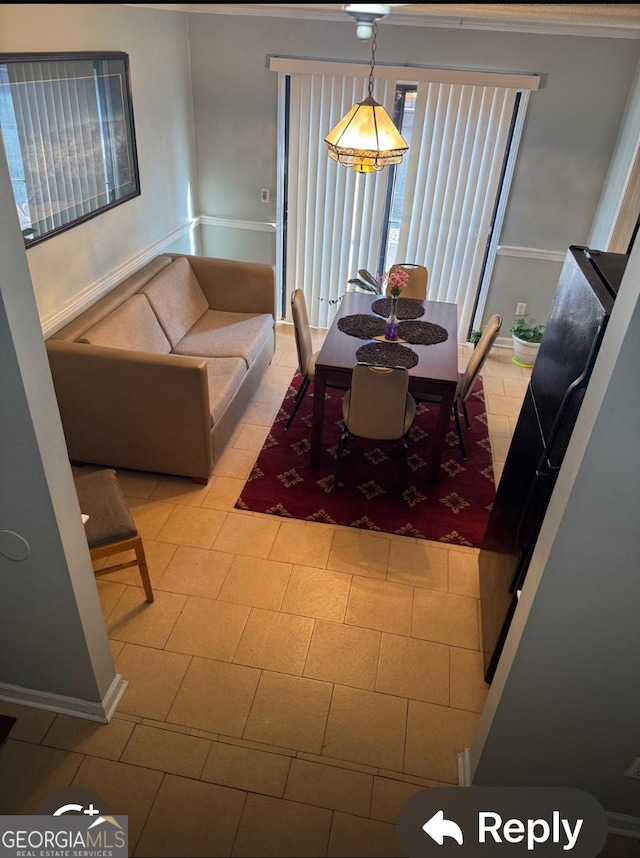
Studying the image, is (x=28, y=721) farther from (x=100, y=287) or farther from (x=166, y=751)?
(x=100, y=287)

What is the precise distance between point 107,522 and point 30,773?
94 cm

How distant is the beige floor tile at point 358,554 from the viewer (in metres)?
3.13

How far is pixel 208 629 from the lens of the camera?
109 inches

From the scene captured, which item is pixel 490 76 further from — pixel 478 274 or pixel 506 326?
pixel 506 326

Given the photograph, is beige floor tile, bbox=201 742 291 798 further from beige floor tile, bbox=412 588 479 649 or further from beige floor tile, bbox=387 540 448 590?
beige floor tile, bbox=387 540 448 590

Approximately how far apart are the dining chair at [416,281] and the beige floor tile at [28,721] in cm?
351

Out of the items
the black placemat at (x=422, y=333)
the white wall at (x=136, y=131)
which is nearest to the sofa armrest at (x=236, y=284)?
the white wall at (x=136, y=131)

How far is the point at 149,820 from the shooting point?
2055 mm

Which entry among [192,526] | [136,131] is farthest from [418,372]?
[136,131]

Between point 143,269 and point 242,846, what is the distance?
3597mm

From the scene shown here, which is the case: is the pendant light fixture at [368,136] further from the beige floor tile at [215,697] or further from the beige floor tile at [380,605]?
the beige floor tile at [215,697]

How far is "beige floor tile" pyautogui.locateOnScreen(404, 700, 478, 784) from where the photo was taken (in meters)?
2.29

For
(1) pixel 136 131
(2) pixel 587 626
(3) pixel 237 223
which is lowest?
(2) pixel 587 626

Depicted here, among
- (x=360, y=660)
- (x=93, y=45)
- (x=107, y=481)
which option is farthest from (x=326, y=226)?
(x=360, y=660)
